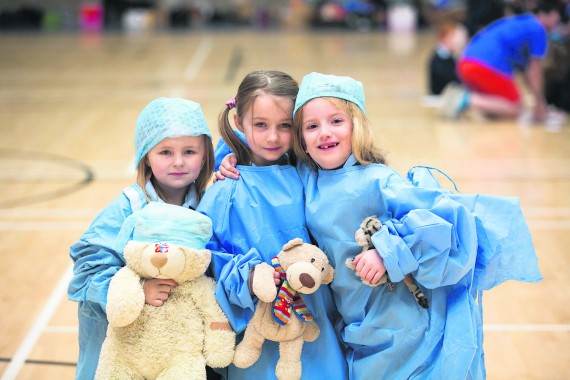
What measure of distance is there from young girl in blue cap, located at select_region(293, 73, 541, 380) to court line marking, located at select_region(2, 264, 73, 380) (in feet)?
5.01

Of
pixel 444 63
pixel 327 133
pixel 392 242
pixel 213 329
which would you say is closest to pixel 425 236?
pixel 392 242

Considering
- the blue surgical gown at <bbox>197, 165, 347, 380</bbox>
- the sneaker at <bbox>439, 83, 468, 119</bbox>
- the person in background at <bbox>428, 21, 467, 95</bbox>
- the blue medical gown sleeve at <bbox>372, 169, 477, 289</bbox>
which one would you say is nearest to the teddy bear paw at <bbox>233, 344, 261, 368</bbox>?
the blue surgical gown at <bbox>197, 165, 347, 380</bbox>

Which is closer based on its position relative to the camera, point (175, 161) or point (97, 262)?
point (97, 262)

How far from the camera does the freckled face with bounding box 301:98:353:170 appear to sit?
2.56 meters

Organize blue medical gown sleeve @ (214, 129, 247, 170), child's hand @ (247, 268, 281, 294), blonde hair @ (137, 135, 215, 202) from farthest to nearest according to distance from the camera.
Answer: blue medical gown sleeve @ (214, 129, 247, 170) → blonde hair @ (137, 135, 215, 202) → child's hand @ (247, 268, 281, 294)

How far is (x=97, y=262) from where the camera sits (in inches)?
100.0

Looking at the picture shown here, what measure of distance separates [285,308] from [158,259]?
1.37 feet

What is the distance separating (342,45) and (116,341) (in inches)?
470

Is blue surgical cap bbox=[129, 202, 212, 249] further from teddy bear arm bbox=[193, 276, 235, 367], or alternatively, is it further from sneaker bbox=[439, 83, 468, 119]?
sneaker bbox=[439, 83, 468, 119]

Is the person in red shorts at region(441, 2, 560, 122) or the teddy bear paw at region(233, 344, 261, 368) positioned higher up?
the teddy bear paw at region(233, 344, 261, 368)

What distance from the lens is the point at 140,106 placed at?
28.9 feet

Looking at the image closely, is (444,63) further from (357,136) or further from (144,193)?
(144,193)

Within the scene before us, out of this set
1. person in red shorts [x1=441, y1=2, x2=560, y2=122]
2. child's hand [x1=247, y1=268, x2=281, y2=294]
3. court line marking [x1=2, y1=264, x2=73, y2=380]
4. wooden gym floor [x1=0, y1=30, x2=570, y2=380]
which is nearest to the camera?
child's hand [x1=247, y1=268, x2=281, y2=294]

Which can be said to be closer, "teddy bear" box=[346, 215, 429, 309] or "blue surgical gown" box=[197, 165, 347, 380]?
Answer: "teddy bear" box=[346, 215, 429, 309]
